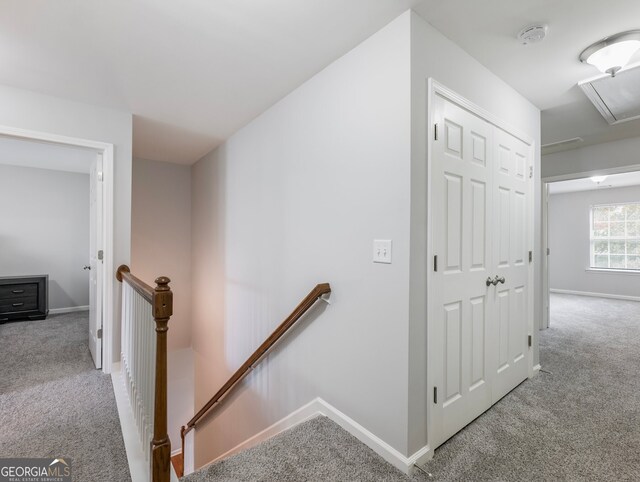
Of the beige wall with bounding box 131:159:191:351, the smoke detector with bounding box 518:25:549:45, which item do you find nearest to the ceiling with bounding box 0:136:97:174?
the beige wall with bounding box 131:159:191:351

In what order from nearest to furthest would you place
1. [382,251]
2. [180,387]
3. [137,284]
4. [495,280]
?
[382,251]
[137,284]
[495,280]
[180,387]

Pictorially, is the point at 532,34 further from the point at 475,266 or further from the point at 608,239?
the point at 608,239

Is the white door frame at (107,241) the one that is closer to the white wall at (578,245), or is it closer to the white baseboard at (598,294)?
the white baseboard at (598,294)

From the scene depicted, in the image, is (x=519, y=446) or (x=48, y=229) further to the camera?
(x=48, y=229)

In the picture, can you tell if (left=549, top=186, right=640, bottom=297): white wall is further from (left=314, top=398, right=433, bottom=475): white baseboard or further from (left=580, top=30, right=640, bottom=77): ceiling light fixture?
(left=314, top=398, right=433, bottom=475): white baseboard

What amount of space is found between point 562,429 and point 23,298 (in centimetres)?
607

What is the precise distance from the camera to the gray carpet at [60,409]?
1.66 metres

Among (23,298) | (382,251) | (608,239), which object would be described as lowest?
(23,298)

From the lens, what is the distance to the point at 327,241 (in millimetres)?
2078

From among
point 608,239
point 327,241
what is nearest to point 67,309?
point 327,241

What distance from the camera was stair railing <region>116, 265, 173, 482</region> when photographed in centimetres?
134

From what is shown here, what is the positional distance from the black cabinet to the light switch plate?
5.06 metres

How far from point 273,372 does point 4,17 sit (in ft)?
9.16

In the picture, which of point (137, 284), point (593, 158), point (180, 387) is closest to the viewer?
point (137, 284)
